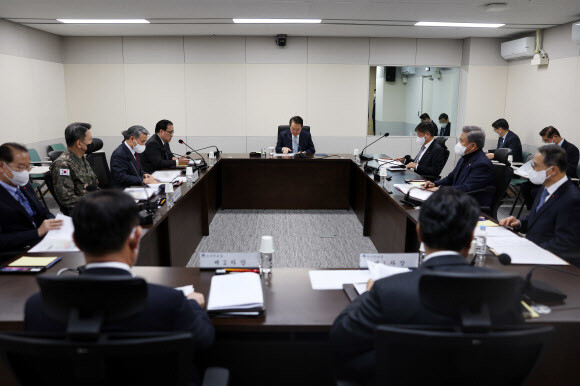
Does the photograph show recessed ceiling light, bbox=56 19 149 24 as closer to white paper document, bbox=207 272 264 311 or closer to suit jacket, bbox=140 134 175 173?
suit jacket, bbox=140 134 175 173

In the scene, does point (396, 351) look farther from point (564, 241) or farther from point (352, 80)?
point (352, 80)

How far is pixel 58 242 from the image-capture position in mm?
2283

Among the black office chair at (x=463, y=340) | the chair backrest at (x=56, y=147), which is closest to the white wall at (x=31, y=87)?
the chair backrest at (x=56, y=147)

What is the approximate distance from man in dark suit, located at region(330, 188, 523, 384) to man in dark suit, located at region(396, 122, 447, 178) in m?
3.71

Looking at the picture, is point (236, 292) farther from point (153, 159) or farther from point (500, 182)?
point (153, 159)

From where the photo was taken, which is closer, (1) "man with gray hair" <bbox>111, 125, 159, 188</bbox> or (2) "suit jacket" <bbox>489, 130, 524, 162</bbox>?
(1) "man with gray hair" <bbox>111, 125, 159, 188</bbox>

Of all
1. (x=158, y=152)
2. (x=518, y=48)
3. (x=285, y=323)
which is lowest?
(x=285, y=323)

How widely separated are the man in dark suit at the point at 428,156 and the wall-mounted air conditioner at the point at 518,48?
295 centimetres

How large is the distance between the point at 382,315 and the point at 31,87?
7109 mm

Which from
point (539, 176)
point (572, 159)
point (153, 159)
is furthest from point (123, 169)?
point (572, 159)

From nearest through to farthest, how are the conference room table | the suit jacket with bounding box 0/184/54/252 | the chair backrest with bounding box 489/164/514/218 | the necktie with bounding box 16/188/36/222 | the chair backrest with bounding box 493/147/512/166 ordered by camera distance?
the conference room table
the suit jacket with bounding box 0/184/54/252
the necktie with bounding box 16/188/36/222
the chair backrest with bounding box 489/164/514/218
the chair backrest with bounding box 493/147/512/166

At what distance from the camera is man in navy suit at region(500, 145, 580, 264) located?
2.40m

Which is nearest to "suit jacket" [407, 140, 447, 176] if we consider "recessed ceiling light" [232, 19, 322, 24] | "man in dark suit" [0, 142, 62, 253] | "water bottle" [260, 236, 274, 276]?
"recessed ceiling light" [232, 19, 322, 24]

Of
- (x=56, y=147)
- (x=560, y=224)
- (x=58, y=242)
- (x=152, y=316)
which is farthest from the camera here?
(x=56, y=147)
